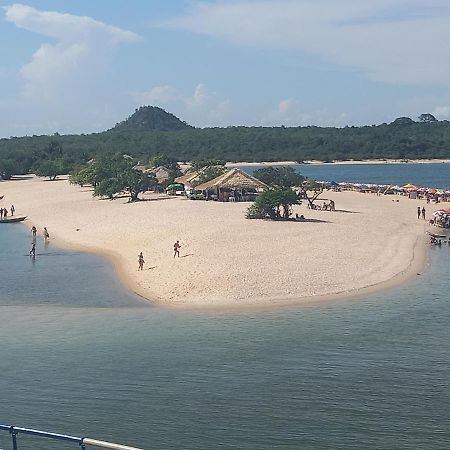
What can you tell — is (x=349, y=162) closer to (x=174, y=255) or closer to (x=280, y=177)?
(x=280, y=177)

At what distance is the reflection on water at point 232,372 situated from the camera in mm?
15062

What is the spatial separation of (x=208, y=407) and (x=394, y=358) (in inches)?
215

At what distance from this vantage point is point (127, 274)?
31.1 metres

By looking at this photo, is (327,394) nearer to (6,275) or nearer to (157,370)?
(157,370)

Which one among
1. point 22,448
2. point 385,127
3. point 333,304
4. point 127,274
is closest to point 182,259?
point 127,274

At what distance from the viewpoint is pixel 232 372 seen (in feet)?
60.3

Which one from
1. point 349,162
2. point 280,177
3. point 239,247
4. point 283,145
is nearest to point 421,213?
point 280,177

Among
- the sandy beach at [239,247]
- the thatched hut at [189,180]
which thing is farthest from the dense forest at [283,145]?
the sandy beach at [239,247]

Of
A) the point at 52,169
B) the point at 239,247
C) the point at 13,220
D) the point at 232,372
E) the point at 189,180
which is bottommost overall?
the point at 232,372

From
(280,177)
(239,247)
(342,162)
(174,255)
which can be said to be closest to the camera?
(174,255)

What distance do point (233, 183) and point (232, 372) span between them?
36.7 metres

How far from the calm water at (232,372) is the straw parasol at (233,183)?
91.1 ft

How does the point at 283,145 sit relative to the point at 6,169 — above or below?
above

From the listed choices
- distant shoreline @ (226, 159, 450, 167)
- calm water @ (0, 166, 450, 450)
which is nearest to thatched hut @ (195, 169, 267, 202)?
calm water @ (0, 166, 450, 450)
